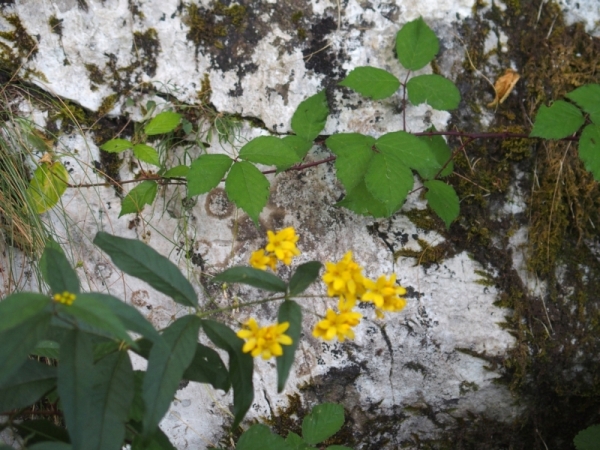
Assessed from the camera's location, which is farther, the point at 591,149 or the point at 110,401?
A: the point at 591,149

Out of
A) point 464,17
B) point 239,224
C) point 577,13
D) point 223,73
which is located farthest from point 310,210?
point 577,13

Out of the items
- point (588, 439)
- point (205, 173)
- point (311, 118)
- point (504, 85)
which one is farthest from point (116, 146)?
point (588, 439)

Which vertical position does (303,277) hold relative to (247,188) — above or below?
below

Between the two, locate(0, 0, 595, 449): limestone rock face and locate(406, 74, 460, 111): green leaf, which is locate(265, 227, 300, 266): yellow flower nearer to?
locate(0, 0, 595, 449): limestone rock face

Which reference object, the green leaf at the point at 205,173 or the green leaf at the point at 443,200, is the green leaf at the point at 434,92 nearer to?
the green leaf at the point at 443,200

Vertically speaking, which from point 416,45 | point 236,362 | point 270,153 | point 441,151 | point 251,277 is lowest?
point 236,362

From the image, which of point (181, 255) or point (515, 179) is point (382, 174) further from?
point (181, 255)

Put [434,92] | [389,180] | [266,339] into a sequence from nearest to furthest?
[266,339]
[389,180]
[434,92]

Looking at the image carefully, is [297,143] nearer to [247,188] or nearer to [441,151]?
[247,188]
